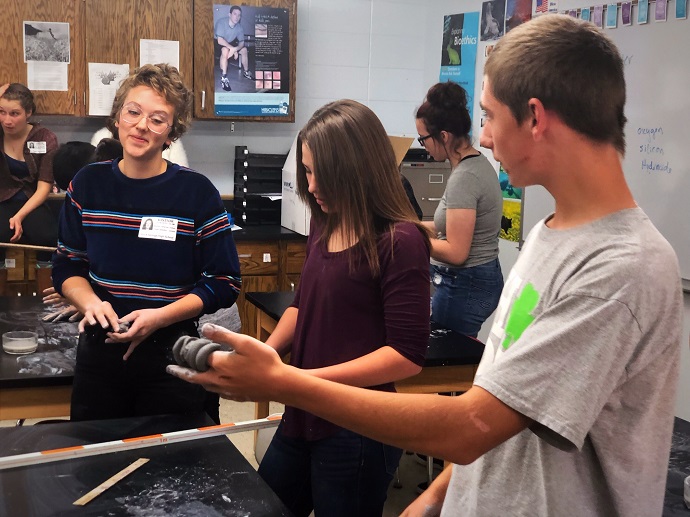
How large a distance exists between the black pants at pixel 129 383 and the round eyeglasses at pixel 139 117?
0.52 m

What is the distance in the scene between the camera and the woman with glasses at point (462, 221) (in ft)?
9.79

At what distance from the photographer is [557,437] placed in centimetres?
90

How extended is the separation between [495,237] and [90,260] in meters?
1.71

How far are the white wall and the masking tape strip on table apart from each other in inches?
141

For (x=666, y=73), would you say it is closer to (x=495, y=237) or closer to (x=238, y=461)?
(x=495, y=237)

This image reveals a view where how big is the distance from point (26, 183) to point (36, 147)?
8.5 inches

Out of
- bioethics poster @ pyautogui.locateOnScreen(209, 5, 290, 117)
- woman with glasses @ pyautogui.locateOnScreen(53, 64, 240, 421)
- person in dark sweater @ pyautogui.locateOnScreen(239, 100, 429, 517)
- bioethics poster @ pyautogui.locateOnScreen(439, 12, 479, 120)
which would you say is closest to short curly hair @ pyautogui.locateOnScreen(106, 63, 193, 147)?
woman with glasses @ pyautogui.locateOnScreen(53, 64, 240, 421)

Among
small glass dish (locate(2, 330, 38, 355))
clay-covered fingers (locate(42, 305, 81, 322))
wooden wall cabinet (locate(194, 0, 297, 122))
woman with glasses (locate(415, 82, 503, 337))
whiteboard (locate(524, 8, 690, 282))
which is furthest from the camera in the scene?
wooden wall cabinet (locate(194, 0, 297, 122))

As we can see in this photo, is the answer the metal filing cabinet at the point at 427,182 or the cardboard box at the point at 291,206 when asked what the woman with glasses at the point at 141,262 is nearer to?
the cardboard box at the point at 291,206

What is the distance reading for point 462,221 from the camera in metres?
2.98

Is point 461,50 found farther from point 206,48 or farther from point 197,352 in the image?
point 197,352

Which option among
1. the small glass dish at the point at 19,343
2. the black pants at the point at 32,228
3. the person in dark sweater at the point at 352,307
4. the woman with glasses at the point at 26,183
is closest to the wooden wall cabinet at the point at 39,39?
the woman with glasses at the point at 26,183

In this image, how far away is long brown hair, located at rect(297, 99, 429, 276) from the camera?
168 centimetres

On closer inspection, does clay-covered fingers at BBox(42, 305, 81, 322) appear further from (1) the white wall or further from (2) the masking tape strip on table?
(1) the white wall
